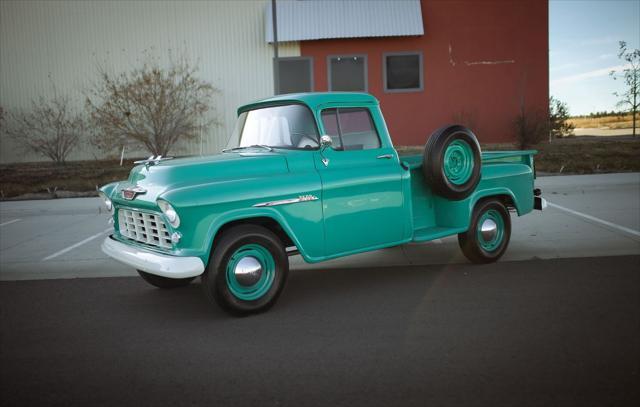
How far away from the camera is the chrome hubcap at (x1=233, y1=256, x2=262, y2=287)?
15.7ft

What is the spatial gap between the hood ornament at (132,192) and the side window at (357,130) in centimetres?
189

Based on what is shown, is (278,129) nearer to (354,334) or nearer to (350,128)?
(350,128)

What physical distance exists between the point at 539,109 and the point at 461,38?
353 cm

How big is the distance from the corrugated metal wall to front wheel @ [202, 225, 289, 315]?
15.4m

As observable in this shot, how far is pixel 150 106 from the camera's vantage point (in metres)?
18.2

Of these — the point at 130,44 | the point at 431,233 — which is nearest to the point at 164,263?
the point at 431,233

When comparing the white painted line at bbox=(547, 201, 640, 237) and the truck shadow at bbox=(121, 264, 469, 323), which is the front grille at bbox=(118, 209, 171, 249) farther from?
the white painted line at bbox=(547, 201, 640, 237)

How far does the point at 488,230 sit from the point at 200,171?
131 inches

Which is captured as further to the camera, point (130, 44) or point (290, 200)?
point (130, 44)

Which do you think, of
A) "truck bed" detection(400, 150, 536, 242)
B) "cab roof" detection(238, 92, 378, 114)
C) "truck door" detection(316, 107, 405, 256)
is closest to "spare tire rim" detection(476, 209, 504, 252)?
"truck bed" detection(400, 150, 536, 242)

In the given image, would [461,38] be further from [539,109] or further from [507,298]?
[507,298]

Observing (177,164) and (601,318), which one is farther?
(177,164)

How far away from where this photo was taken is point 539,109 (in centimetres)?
1922

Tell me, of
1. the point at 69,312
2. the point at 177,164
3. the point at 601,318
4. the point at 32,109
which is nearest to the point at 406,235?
the point at 601,318
